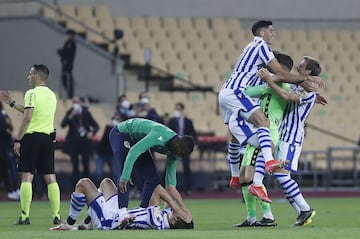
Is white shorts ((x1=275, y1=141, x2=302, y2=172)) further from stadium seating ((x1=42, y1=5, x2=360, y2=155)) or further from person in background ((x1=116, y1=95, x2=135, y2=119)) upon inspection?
stadium seating ((x1=42, y1=5, x2=360, y2=155))

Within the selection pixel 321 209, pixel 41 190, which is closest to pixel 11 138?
pixel 41 190

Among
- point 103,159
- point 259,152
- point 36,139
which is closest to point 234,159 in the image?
point 259,152

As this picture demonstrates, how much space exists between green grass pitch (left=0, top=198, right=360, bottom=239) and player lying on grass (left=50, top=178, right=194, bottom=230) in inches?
13.6

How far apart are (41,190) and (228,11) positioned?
476 inches

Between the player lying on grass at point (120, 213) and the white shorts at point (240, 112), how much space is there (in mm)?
1427

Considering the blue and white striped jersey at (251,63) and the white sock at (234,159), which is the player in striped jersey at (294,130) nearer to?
the blue and white striped jersey at (251,63)

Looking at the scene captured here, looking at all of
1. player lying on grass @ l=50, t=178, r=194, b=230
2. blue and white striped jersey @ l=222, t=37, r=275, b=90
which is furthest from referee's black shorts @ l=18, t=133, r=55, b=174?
blue and white striped jersey @ l=222, t=37, r=275, b=90

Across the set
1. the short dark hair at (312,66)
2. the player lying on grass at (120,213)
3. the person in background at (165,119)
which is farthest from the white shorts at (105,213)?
the person in background at (165,119)

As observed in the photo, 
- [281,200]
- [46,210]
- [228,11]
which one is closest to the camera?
[46,210]

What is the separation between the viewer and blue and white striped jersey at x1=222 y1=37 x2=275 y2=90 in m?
15.5

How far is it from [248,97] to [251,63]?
0.42 metres

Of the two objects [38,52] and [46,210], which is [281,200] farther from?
[38,52]

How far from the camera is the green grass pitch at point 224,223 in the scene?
13.2 m

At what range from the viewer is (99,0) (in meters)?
34.2
